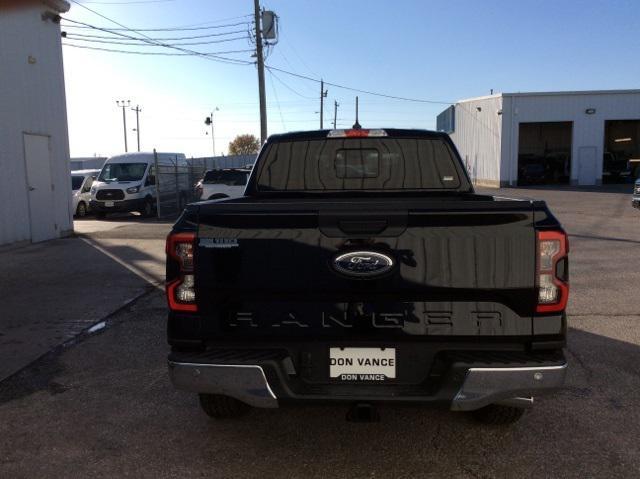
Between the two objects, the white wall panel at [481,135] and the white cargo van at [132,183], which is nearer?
the white cargo van at [132,183]

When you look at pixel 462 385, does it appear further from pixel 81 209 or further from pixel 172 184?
pixel 81 209

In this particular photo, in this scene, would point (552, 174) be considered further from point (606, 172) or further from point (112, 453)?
point (112, 453)

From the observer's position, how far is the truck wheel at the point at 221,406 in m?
3.58

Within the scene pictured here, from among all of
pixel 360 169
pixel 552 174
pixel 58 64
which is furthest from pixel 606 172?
pixel 360 169

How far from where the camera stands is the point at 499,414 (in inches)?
140

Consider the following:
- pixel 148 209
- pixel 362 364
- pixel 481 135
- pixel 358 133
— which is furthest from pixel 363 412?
pixel 481 135

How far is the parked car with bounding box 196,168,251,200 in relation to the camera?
714 inches

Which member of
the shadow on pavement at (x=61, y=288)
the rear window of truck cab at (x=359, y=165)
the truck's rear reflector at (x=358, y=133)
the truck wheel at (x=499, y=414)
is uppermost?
the truck's rear reflector at (x=358, y=133)

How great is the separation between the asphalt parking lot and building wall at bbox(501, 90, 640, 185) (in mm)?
35741

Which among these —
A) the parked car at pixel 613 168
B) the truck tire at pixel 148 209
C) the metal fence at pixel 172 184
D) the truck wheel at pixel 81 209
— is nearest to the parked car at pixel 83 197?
the truck wheel at pixel 81 209

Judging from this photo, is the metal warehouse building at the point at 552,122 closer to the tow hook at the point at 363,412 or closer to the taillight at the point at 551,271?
the taillight at the point at 551,271

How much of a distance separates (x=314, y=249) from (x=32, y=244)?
1173 cm

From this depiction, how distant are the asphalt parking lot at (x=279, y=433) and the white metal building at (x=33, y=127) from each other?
8034mm

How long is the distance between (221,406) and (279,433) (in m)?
0.41
